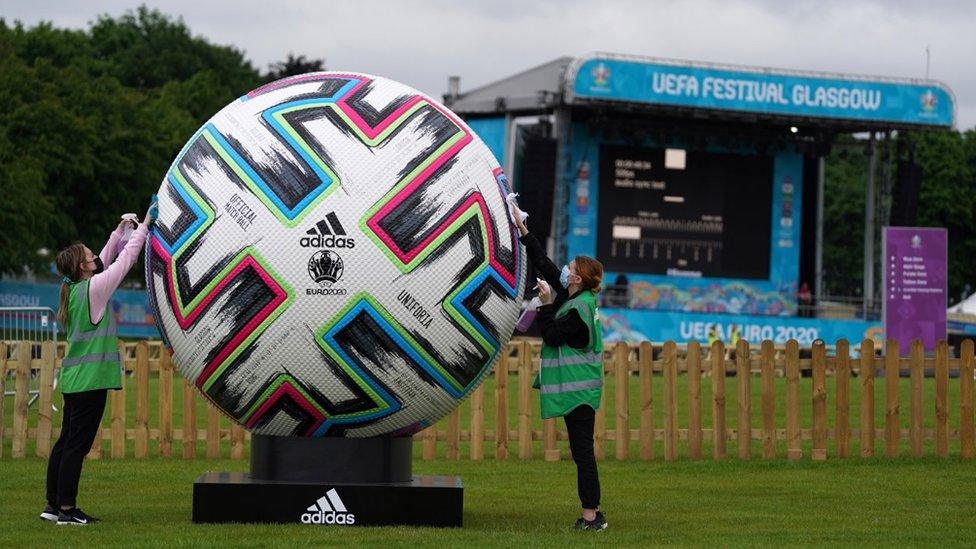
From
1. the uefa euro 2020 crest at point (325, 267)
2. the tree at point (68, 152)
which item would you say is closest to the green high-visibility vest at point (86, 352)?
the uefa euro 2020 crest at point (325, 267)

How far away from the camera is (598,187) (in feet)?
128

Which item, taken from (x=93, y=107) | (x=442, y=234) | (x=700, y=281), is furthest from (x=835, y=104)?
(x=442, y=234)

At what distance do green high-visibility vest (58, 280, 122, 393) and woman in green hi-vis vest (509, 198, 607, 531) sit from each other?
2.85 m

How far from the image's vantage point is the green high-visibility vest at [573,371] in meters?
10.4

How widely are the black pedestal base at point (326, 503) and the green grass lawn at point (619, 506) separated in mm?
123

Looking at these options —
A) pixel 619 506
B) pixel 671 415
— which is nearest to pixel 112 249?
pixel 619 506

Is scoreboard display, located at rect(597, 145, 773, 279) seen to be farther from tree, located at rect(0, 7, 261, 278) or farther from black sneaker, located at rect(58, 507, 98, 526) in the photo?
black sneaker, located at rect(58, 507, 98, 526)

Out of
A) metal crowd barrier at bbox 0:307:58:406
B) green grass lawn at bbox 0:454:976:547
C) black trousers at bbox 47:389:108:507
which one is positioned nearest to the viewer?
green grass lawn at bbox 0:454:976:547

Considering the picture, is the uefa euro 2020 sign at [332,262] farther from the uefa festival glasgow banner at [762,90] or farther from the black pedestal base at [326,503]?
the uefa festival glasgow banner at [762,90]

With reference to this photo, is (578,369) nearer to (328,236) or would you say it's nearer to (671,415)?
(328,236)

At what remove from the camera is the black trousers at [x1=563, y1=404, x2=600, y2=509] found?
34.2 feet

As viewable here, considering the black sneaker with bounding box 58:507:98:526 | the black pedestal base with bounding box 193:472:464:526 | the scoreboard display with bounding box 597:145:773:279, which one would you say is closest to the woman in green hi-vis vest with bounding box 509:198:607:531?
the black pedestal base with bounding box 193:472:464:526

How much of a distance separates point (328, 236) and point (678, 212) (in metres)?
30.6

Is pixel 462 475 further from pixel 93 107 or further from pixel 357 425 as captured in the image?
pixel 93 107
